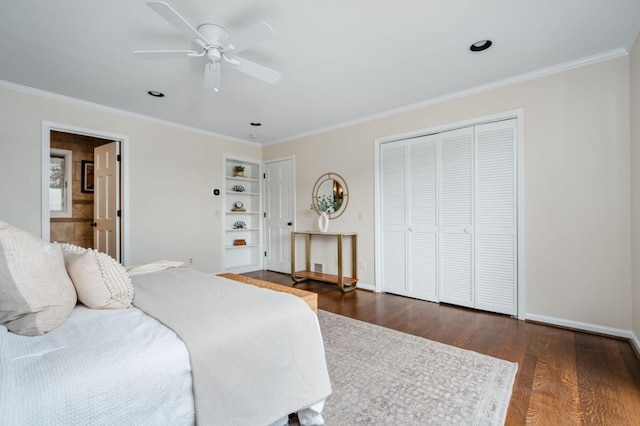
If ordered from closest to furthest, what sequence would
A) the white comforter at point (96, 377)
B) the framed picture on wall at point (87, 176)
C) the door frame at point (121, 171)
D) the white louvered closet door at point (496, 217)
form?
the white comforter at point (96, 377) → the white louvered closet door at point (496, 217) → the door frame at point (121, 171) → the framed picture on wall at point (87, 176)

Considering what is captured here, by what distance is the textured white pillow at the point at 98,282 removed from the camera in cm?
144

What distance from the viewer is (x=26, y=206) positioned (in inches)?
124

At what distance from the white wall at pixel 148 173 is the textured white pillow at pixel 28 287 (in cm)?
269

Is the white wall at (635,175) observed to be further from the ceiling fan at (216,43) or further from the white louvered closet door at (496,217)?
the ceiling fan at (216,43)

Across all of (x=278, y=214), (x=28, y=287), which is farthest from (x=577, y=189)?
(x=278, y=214)

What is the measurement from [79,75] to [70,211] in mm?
2848

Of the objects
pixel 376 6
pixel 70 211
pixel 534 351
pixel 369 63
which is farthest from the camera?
pixel 70 211

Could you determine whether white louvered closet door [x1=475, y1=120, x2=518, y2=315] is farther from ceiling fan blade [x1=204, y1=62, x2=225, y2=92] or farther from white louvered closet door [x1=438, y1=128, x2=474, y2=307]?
ceiling fan blade [x1=204, y1=62, x2=225, y2=92]

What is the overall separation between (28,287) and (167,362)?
66 cm

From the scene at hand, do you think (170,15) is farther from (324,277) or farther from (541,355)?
(324,277)

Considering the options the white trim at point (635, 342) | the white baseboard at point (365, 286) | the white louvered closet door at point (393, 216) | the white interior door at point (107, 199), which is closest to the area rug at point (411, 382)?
the white trim at point (635, 342)

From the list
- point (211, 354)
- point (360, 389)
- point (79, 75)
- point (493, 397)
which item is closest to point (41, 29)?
point (79, 75)

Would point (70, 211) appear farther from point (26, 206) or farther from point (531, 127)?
point (531, 127)

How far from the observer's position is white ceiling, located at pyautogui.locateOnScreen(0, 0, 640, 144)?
195cm
